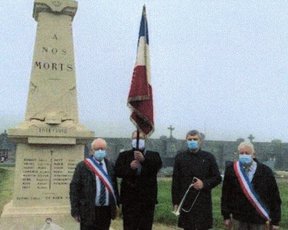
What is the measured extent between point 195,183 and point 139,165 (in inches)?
26.8

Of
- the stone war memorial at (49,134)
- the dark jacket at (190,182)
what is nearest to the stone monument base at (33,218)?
the stone war memorial at (49,134)

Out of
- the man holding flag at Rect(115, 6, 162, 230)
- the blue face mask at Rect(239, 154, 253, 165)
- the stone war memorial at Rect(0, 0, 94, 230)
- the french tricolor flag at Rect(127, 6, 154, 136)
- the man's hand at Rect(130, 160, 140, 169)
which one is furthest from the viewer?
the stone war memorial at Rect(0, 0, 94, 230)

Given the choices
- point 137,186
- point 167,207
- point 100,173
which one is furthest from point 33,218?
point 167,207

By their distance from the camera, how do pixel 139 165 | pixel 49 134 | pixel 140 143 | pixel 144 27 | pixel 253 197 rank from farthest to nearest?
pixel 49 134 → pixel 144 27 → pixel 140 143 → pixel 139 165 → pixel 253 197

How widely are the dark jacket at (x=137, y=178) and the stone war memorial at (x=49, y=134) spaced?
2259mm

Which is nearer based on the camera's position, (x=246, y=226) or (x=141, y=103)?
(x=246, y=226)

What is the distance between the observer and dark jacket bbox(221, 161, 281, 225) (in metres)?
4.81

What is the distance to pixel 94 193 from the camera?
5086 mm

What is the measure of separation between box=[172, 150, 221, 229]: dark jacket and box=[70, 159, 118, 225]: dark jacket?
821 mm

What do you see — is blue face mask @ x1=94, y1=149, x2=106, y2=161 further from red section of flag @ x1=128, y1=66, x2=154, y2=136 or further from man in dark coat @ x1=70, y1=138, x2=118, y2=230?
red section of flag @ x1=128, y1=66, x2=154, y2=136

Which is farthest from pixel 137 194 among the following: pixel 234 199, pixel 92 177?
pixel 234 199

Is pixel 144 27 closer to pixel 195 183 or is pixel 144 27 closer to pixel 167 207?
pixel 195 183

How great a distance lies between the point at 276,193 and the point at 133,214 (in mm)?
1661

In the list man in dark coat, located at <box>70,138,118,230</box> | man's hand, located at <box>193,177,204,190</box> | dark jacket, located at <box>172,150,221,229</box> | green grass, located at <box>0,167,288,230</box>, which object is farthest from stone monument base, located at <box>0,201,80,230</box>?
green grass, located at <box>0,167,288,230</box>
